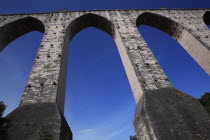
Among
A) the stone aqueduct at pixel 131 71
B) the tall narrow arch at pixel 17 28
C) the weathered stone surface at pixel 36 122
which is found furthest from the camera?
the tall narrow arch at pixel 17 28

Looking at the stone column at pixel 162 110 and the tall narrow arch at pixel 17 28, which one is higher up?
the tall narrow arch at pixel 17 28

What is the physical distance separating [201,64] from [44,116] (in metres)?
8.58

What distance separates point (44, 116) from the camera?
13.3ft

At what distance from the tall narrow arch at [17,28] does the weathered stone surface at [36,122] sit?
6.53 metres

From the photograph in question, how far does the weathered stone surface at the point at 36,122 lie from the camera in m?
3.60

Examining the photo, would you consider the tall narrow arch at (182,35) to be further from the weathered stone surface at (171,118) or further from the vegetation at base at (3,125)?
the vegetation at base at (3,125)

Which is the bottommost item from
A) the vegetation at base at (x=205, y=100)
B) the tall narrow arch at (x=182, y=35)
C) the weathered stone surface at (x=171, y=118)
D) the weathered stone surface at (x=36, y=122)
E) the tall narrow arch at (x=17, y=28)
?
the vegetation at base at (x=205, y=100)

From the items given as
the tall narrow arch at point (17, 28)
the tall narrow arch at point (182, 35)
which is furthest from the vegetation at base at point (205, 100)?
the tall narrow arch at point (17, 28)

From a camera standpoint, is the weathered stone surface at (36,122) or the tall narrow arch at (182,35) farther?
the tall narrow arch at (182,35)

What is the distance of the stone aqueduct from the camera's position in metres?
3.86

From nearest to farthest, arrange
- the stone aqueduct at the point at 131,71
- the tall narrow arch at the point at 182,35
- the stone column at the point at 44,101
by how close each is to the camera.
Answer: the stone column at the point at 44,101 < the stone aqueduct at the point at 131,71 < the tall narrow arch at the point at 182,35

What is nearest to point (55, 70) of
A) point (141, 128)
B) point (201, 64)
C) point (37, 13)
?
point (141, 128)

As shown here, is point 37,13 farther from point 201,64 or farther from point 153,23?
point 201,64

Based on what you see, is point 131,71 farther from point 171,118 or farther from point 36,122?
point 36,122
